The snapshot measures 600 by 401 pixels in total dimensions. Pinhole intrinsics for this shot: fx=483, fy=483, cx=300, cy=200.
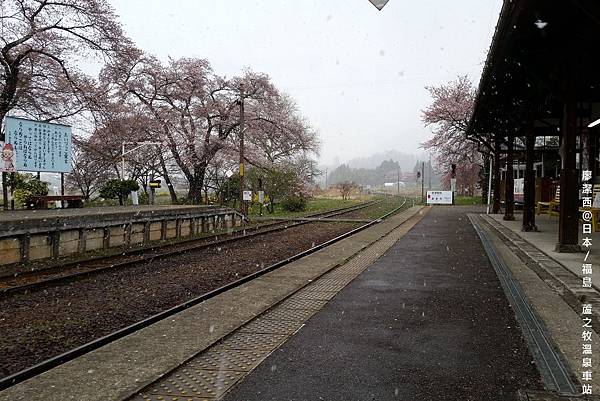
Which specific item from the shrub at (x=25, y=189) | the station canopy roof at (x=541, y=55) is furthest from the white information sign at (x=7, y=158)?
the station canopy roof at (x=541, y=55)

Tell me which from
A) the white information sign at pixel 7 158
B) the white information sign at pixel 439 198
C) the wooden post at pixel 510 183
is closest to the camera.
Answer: the white information sign at pixel 7 158

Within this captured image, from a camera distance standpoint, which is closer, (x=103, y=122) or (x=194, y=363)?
(x=194, y=363)

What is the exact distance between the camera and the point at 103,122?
56.5 feet

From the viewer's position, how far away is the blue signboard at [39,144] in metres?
14.0

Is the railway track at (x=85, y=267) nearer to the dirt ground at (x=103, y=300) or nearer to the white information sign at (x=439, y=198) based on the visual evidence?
the dirt ground at (x=103, y=300)

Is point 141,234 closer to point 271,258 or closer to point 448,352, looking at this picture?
point 271,258

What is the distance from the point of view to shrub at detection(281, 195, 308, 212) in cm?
2955

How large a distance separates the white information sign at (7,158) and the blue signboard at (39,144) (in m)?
0.15

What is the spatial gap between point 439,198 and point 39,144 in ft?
104

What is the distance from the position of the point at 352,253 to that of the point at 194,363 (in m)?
7.06

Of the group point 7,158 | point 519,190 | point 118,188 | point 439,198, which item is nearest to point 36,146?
point 7,158

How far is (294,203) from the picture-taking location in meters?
29.6

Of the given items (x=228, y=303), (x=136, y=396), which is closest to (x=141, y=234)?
(x=228, y=303)

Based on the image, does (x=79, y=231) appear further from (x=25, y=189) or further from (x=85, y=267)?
(x=25, y=189)
